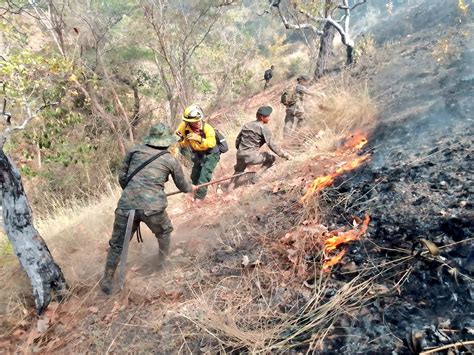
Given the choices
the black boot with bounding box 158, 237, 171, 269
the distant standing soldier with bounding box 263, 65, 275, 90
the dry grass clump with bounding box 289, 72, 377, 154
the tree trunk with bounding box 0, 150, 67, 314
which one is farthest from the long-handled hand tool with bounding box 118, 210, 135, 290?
the distant standing soldier with bounding box 263, 65, 275, 90

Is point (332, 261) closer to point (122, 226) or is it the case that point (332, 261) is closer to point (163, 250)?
point (163, 250)

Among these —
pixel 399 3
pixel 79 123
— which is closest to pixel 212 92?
pixel 79 123

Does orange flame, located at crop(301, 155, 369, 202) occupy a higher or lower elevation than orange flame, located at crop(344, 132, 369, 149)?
higher

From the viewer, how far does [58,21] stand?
908 cm

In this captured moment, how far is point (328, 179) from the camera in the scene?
4969 mm

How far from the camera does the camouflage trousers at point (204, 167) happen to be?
256 inches

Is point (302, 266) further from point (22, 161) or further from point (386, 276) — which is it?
point (22, 161)

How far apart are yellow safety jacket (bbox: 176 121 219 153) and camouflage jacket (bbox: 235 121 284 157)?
621mm

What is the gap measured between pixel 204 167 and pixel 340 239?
3345 millimetres

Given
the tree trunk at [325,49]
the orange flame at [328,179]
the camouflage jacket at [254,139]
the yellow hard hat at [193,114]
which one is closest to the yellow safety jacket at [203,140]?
the yellow hard hat at [193,114]

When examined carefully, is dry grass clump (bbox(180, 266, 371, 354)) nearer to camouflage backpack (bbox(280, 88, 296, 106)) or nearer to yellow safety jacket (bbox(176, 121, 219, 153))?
yellow safety jacket (bbox(176, 121, 219, 153))

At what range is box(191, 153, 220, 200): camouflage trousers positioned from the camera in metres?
6.51

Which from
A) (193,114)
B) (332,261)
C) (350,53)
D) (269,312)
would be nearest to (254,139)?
(193,114)

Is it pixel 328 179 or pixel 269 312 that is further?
pixel 328 179
